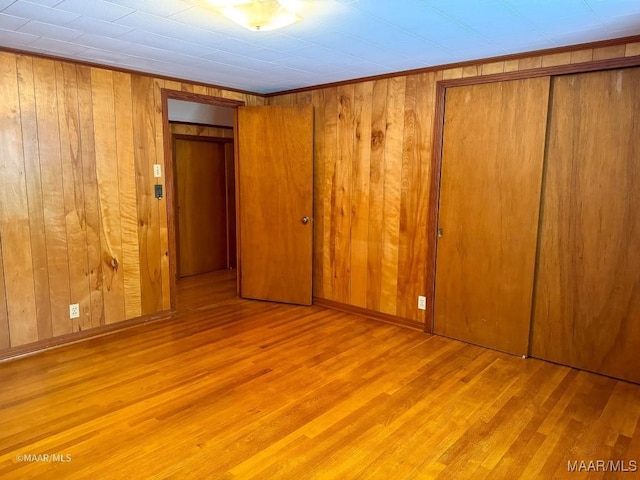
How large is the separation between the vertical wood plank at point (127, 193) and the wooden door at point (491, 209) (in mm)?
2699

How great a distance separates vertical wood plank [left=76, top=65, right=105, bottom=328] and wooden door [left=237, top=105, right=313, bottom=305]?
1.49 m

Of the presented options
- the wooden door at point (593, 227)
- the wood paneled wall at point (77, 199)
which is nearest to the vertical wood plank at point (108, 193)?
the wood paneled wall at point (77, 199)

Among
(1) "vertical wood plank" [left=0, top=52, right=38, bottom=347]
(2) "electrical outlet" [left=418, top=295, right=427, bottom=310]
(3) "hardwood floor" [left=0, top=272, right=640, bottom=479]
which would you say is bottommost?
(3) "hardwood floor" [left=0, top=272, right=640, bottom=479]

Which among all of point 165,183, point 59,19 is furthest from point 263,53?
point 165,183

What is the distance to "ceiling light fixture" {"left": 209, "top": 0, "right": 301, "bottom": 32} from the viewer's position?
215cm

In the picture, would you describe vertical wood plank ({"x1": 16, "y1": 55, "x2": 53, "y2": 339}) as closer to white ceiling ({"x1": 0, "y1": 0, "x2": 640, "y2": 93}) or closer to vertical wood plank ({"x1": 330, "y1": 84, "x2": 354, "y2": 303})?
white ceiling ({"x1": 0, "y1": 0, "x2": 640, "y2": 93})

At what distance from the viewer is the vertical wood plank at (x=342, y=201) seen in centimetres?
413

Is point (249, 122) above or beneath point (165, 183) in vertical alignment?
above

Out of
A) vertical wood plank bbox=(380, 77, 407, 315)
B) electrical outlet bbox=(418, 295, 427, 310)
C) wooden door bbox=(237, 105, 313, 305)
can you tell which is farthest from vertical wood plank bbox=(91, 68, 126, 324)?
electrical outlet bbox=(418, 295, 427, 310)

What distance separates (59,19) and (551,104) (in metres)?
3.23

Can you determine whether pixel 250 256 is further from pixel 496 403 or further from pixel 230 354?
pixel 496 403

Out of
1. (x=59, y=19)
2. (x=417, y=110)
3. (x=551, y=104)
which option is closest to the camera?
(x=59, y=19)

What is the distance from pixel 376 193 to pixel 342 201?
42cm

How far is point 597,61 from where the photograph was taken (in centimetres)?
280
